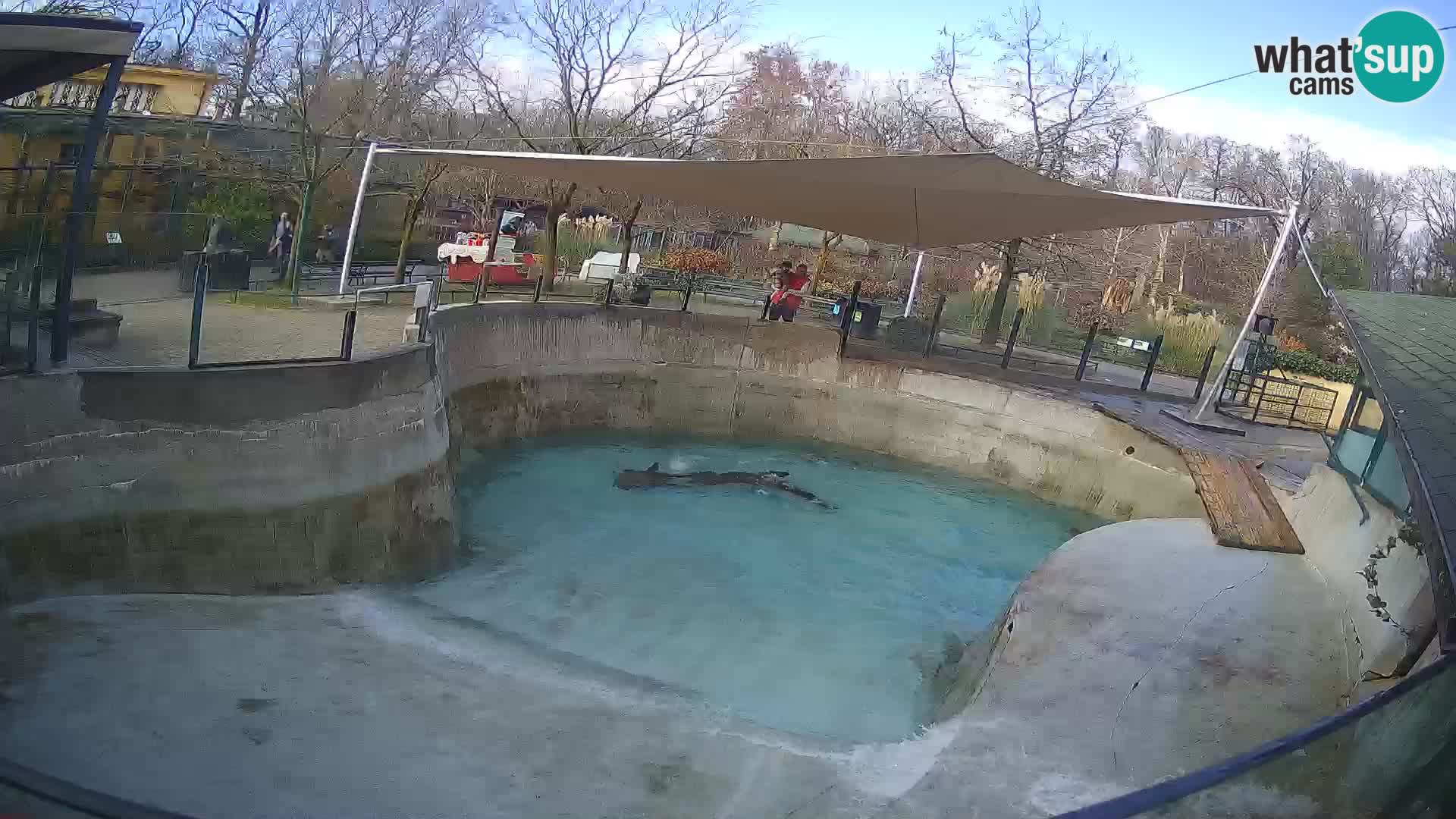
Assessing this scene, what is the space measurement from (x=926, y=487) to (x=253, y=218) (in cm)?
1009

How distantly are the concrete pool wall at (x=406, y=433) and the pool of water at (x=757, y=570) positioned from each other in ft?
1.75

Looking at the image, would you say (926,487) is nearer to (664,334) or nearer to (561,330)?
(664,334)

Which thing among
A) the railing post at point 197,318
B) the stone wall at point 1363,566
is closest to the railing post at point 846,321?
the stone wall at point 1363,566

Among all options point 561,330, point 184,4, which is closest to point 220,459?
point 561,330

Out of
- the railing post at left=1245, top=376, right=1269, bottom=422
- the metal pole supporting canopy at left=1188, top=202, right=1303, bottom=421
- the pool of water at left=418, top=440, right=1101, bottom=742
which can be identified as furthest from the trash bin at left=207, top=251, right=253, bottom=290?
the railing post at left=1245, top=376, right=1269, bottom=422

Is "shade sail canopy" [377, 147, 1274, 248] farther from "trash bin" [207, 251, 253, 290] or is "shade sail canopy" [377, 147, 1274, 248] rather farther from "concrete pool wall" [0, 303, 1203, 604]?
"trash bin" [207, 251, 253, 290]

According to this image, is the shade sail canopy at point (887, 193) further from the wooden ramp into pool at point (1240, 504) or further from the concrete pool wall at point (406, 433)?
the wooden ramp into pool at point (1240, 504)

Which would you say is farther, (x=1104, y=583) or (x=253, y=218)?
(x=253, y=218)

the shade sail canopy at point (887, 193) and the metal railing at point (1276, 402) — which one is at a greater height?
the shade sail canopy at point (887, 193)

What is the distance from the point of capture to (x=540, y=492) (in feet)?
38.4

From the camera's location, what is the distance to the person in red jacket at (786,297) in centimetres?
1603

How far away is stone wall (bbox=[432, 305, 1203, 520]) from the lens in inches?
503

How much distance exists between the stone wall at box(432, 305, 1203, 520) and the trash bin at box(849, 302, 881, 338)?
4.34ft

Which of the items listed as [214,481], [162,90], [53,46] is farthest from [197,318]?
[162,90]
